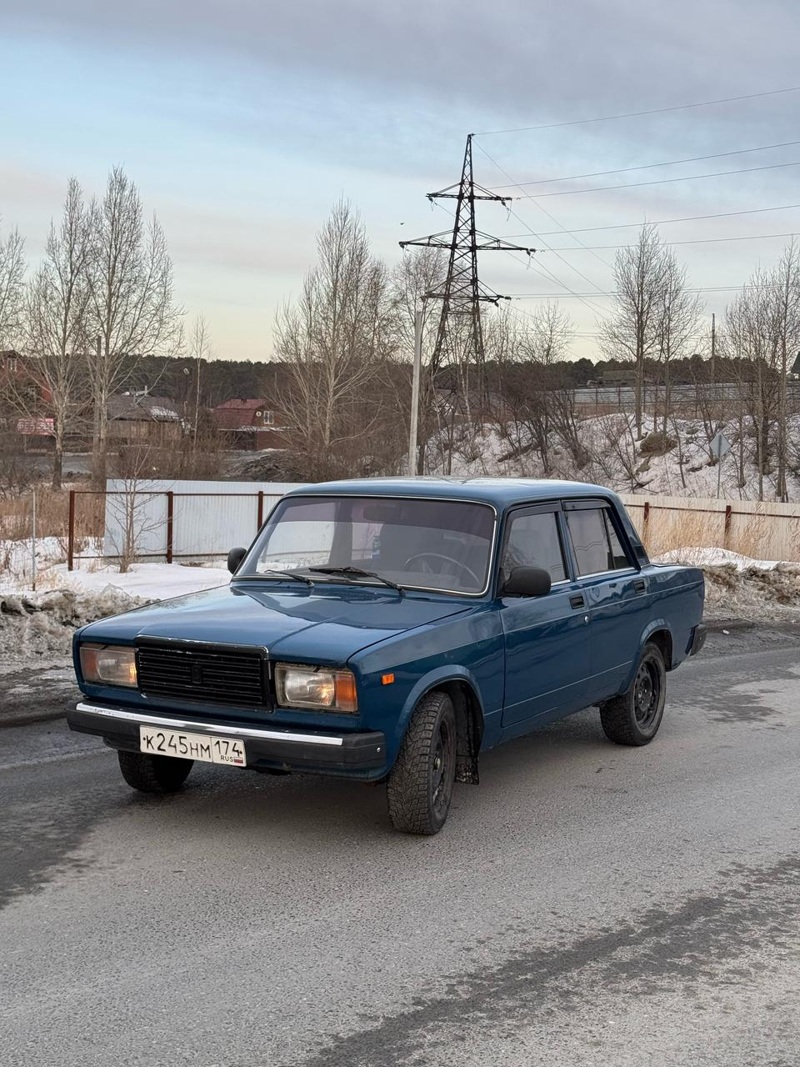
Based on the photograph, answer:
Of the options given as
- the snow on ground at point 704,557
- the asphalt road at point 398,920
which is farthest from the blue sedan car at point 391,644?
the snow on ground at point 704,557

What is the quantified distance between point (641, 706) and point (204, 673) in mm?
3607

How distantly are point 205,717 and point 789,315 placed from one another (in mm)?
49737

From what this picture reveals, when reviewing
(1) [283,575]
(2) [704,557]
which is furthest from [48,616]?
(2) [704,557]

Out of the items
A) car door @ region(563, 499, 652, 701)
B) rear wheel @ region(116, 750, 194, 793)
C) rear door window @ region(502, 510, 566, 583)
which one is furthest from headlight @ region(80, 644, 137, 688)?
car door @ region(563, 499, 652, 701)

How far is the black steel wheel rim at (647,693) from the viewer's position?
7742mm

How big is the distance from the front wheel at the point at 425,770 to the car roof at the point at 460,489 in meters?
1.34

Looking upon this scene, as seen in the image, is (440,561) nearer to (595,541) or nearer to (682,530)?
(595,541)

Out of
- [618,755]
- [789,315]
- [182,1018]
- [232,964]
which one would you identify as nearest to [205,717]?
[232,964]

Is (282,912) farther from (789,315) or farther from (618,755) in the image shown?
(789,315)

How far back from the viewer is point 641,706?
25.6 feet

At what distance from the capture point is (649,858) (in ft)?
17.7

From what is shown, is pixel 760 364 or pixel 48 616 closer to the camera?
pixel 48 616

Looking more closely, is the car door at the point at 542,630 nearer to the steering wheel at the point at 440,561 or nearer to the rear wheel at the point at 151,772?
the steering wheel at the point at 440,561

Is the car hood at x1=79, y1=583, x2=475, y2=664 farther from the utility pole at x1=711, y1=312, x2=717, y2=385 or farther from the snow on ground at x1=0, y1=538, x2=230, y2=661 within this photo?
the utility pole at x1=711, y1=312, x2=717, y2=385
